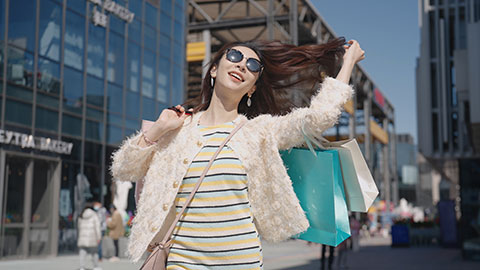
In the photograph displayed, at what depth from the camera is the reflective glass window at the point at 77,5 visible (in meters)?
19.4

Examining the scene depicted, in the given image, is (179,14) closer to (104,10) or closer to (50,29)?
(104,10)

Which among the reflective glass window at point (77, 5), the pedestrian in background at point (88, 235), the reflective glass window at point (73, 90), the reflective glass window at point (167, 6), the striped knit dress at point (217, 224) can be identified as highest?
the reflective glass window at point (167, 6)

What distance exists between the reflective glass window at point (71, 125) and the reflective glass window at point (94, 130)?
0.40 meters

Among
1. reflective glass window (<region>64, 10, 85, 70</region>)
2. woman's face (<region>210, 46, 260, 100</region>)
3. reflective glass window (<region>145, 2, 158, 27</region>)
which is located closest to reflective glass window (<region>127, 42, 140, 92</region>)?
reflective glass window (<region>145, 2, 158, 27</region>)

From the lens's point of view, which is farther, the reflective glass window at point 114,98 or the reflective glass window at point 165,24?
the reflective glass window at point 165,24

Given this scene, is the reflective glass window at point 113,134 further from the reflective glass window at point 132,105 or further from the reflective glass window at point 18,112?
the reflective glass window at point 18,112

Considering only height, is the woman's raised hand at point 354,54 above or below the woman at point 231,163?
above

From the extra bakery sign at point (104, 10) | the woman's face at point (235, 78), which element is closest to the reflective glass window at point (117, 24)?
the extra bakery sign at point (104, 10)

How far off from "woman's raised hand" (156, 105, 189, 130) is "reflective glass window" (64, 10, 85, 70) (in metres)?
16.8

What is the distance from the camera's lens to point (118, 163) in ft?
10.4

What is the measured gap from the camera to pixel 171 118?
10.2 ft

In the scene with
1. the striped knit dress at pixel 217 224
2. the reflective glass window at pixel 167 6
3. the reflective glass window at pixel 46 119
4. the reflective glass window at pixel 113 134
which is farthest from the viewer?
the reflective glass window at pixel 167 6

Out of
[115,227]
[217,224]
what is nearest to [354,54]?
[217,224]

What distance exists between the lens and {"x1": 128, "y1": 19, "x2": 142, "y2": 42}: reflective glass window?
74.8 ft
